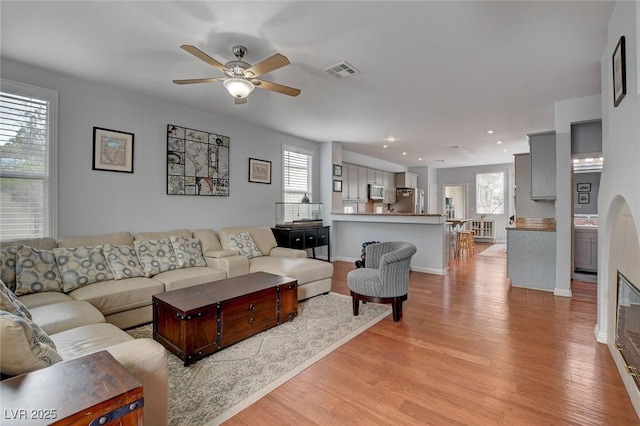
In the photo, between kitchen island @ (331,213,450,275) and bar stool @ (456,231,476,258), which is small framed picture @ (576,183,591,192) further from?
kitchen island @ (331,213,450,275)

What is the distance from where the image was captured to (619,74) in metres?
2.04

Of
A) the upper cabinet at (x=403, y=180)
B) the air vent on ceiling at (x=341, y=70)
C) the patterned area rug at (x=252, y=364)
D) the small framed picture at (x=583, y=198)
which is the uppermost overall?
the air vent on ceiling at (x=341, y=70)

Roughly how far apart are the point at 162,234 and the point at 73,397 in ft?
10.5

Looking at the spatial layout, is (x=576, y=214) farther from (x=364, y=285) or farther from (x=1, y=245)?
(x=1, y=245)

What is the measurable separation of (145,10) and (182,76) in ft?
3.81

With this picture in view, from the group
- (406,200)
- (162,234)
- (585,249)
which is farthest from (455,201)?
(162,234)

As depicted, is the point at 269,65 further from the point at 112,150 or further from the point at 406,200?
the point at 406,200

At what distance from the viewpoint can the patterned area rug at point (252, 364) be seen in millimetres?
1834

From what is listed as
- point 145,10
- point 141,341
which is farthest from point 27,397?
point 145,10

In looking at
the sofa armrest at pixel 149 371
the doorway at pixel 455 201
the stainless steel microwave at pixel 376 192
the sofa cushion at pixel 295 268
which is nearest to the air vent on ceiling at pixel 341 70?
the sofa cushion at pixel 295 268

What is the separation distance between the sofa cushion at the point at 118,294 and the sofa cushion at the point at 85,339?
2.42ft

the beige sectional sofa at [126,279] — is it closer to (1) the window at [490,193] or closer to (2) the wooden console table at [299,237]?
(2) the wooden console table at [299,237]

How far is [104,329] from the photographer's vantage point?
1.97 meters

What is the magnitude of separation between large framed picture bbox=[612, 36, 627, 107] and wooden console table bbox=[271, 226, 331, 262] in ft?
13.9
